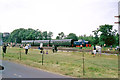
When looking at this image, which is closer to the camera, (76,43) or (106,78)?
(106,78)

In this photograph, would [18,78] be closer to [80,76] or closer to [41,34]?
[80,76]

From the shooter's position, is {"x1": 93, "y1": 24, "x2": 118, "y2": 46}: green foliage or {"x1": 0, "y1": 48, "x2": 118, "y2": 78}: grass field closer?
{"x1": 0, "y1": 48, "x2": 118, "y2": 78}: grass field

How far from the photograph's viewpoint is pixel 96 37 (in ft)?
222

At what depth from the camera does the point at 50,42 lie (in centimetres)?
4931

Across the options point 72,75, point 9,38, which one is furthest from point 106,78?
point 9,38

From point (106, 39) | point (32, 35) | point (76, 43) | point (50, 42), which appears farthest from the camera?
point (32, 35)

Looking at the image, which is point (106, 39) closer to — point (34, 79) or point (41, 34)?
point (41, 34)

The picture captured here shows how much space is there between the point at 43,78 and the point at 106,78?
393 centimetres

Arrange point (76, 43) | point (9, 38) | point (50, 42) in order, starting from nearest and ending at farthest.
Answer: point (76, 43) < point (50, 42) < point (9, 38)

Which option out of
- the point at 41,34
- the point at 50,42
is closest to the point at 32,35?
the point at 41,34

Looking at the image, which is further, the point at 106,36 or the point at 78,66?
the point at 106,36

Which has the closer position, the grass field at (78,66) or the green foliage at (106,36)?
the grass field at (78,66)

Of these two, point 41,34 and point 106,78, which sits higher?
point 41,34

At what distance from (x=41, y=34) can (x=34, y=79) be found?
84018 millimetres
